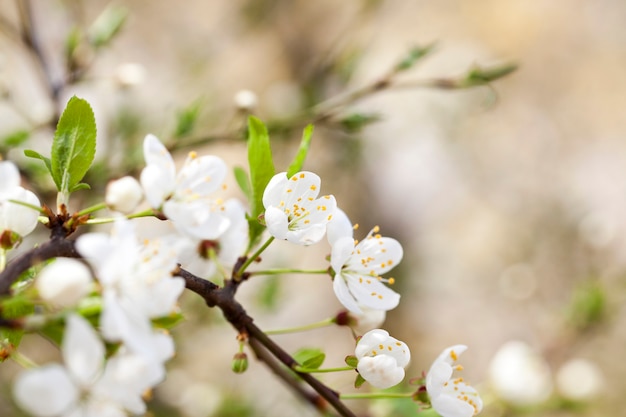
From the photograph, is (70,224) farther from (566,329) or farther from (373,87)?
(566,329)

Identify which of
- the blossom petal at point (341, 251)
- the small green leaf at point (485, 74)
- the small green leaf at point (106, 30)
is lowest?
the blossom petal at point (341, 251)

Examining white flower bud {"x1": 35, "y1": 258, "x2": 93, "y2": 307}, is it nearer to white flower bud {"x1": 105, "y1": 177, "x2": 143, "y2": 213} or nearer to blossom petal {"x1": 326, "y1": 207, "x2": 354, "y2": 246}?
white flower bud {"x1": 105, "y1": 177, "x2": 143, "y2": 213}

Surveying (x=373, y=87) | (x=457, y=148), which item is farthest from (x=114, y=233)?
(x=457, y=148)

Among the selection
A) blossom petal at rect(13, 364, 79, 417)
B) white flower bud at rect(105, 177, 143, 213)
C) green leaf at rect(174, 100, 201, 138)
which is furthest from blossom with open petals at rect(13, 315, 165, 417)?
green leaf at rect(174, 100, 201, 138)

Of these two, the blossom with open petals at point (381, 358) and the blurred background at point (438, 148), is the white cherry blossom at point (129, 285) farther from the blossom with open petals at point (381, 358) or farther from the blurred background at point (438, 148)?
the blurred background at point (438, 148)

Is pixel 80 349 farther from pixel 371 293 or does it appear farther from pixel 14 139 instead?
pixel 14 139

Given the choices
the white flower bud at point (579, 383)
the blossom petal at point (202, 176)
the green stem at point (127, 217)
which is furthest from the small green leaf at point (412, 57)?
the white flower bud at point (579, 383)

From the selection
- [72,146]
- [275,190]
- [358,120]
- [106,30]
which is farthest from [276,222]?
[106,30]

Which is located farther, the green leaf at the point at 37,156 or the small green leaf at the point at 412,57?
the small green leaf at the point at 412,57
